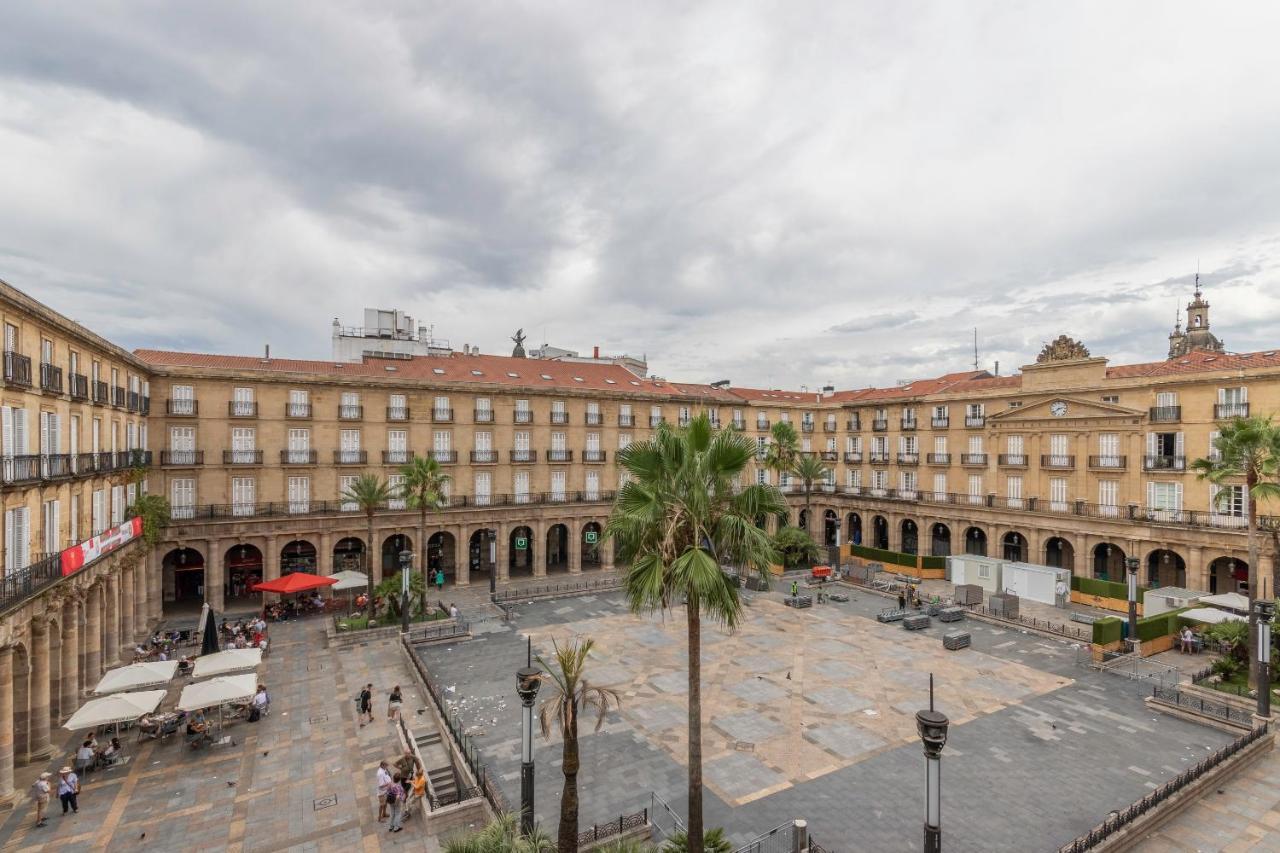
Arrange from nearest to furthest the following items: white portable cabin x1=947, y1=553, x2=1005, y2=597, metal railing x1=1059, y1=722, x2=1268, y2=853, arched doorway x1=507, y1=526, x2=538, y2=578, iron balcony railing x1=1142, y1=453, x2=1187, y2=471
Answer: metal railing x1=1059, y1=722, x2=1268, y2=853
iron balcony railing x1=1142, y1=453, x2=1187, y2=471
white portable cabin x1=947, y1=553, x2=1005, y2=597
arched doorway x1=507, y1=526, x2=538, y2=578

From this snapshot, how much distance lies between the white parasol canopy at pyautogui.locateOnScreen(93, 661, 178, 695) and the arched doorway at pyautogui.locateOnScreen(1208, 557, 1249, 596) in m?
51.4

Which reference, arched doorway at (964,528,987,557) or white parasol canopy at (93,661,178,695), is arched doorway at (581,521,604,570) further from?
white parasol canopy at (93,661,178,695)

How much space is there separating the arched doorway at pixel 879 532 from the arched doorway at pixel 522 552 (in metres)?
30.5

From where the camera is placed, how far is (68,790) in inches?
655

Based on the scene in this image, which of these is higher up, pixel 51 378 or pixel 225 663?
pixel 51 378

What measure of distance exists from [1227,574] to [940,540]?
62.0 ft

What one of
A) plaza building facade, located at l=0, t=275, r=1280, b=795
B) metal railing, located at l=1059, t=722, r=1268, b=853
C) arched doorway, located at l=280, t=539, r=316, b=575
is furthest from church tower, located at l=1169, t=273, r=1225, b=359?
arched doorway, located at l=280, t=539, r=316, b=575

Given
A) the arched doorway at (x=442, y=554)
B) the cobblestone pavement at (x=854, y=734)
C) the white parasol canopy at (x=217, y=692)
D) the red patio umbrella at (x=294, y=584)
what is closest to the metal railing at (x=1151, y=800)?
the cobblestone pavement at (x=854, y=734)

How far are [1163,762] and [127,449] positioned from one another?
144ft

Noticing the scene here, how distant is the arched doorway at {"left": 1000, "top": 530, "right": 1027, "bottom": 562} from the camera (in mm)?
47672

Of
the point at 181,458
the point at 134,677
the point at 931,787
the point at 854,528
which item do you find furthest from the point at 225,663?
the point at 854,528

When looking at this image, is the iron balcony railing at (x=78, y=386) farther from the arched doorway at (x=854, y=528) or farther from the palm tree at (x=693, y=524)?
the arched doorway at (x=854, y=528)

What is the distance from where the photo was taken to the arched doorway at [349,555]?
141ft

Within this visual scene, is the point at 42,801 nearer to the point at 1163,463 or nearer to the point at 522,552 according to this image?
the point at 522,552
